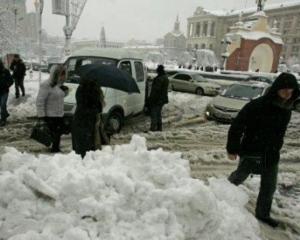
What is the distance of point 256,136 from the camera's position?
383 cm

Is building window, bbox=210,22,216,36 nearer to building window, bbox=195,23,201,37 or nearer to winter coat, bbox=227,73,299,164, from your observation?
building window, bbox=195,23,201,37

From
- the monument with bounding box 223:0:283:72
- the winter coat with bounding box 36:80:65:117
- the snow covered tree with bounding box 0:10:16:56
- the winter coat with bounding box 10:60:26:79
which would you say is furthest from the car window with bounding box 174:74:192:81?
the monument with bounding box 223:0:283:72

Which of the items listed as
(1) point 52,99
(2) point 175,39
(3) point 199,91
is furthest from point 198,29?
(1) point 52,99

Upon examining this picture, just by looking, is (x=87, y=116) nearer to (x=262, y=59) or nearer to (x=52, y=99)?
(x=52, y=99)

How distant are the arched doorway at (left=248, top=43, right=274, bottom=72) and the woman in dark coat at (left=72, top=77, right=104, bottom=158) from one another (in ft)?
128

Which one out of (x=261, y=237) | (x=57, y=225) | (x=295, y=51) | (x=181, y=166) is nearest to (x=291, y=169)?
(x=261, y=237)

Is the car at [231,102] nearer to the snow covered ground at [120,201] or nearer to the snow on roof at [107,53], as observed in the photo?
the snow on roof at [107,53]

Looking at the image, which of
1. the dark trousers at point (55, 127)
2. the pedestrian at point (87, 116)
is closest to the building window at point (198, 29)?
the dark trousers at point (55, 127)

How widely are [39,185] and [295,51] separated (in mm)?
90523

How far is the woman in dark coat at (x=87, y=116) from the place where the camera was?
15.7 ft

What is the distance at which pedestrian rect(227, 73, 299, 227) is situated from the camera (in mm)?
3645

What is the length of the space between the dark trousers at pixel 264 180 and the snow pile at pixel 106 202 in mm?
635

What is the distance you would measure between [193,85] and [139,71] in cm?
1105

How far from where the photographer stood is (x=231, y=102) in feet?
36.3
